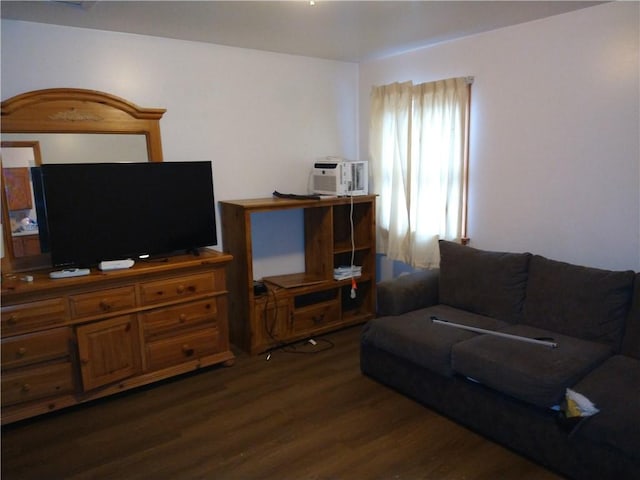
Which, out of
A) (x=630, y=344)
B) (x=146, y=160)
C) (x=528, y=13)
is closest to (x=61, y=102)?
(x=146, y=160)

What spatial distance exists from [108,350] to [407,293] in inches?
77.1

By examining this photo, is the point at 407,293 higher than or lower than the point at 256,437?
higher

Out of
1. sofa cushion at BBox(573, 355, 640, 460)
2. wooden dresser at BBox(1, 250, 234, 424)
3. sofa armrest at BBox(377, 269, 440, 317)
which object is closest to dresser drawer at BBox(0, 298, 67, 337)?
wooden dresser at BBox(1, 250, 234, 424)

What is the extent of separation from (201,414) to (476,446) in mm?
1551

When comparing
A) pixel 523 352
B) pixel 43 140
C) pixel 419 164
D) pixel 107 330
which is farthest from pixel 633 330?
pixel 43 140

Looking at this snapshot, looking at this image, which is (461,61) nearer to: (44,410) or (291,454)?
(291,454)

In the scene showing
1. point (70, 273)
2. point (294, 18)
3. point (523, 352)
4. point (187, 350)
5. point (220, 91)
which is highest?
point (294, 18)

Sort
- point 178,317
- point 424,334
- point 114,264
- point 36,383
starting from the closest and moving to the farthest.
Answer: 1. point 36,383
2. point 424,334
3. point 114,264
4. point 178,317

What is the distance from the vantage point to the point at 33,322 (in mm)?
2547

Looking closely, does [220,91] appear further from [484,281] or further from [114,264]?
[484,281]

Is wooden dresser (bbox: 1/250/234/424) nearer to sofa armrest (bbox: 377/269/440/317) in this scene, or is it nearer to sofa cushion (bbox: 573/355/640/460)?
sofa armrest (bbox: 377/269/440/317)

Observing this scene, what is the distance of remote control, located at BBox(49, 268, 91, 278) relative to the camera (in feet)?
8.74

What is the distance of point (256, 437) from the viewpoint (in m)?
2.46

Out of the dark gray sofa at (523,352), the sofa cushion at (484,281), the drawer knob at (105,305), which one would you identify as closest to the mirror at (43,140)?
the drawer knob at (105,305)
